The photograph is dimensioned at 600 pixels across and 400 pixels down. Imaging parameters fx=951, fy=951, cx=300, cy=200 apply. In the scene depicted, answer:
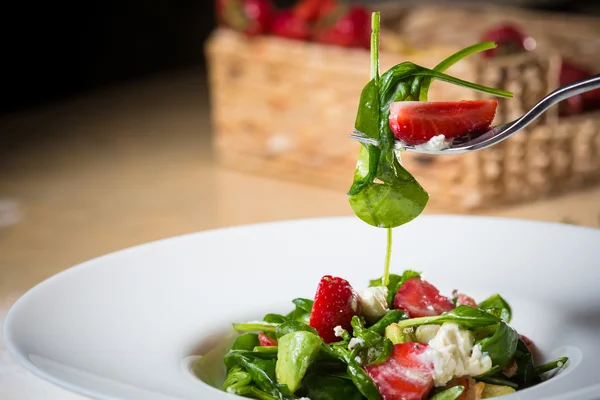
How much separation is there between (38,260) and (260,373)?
1.10 meters

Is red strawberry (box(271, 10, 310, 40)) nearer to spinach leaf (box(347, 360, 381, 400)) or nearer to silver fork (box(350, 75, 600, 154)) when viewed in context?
silver fork (box(350, 75, 600, 154))

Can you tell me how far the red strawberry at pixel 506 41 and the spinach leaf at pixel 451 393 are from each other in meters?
1.42

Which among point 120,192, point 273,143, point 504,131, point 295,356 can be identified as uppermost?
point 504,131

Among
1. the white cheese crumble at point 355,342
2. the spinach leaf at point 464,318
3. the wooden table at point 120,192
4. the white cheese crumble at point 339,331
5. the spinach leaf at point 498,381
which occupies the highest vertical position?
the spinach leaf at point 464,318

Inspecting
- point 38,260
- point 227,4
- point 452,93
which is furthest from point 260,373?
point 227,4

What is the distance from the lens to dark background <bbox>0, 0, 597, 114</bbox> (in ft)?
12.0

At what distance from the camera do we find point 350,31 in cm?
252

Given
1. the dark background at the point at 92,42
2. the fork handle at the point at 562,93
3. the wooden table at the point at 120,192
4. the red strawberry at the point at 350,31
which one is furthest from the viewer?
the dark background at the point at 92,42

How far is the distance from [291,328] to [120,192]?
62.4 inches

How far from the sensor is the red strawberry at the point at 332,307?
120 cm

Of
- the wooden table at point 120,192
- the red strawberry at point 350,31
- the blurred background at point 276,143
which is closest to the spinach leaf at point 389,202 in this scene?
the blurred background at point 276,143

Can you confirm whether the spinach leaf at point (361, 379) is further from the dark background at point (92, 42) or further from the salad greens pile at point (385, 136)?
the dark background at point (92, 42)

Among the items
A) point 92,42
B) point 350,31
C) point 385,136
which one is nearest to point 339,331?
point 385,136

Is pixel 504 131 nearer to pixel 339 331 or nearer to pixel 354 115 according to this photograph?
pixel 339 331
